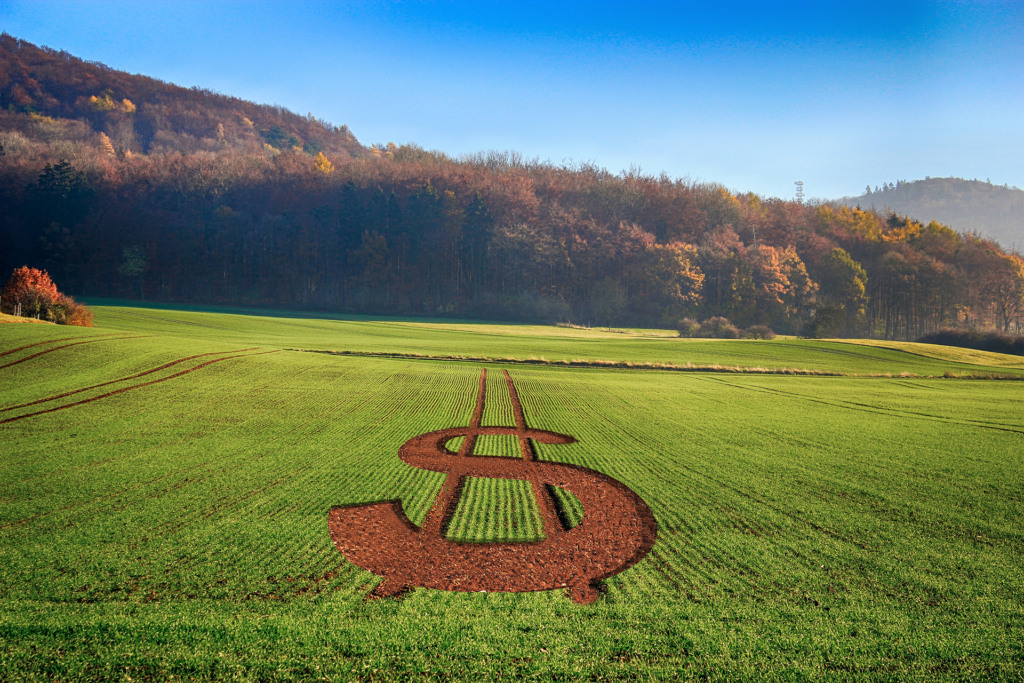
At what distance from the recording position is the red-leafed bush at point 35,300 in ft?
75.7

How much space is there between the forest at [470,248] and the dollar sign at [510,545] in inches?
2613

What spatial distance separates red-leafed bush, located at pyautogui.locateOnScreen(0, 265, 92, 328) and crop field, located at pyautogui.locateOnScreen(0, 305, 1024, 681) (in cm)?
751

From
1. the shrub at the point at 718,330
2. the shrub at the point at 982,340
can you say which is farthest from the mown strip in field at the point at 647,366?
the shrub at the point at 718,330

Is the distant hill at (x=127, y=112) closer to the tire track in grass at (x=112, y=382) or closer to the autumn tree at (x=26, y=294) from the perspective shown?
the autumn tree at (x=26, y=294)

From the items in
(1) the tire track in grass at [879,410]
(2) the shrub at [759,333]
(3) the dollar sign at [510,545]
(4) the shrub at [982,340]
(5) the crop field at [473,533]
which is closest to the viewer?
(5) the crop field at [473,533]

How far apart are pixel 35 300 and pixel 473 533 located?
2668 centimetres

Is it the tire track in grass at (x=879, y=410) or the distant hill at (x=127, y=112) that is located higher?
the distant hill at (x=127, y=112)

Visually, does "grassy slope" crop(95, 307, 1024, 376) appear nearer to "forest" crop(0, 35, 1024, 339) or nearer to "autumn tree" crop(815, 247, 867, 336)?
"forest" crop(0, 35, 1024, 339)

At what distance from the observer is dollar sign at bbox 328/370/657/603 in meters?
5.99

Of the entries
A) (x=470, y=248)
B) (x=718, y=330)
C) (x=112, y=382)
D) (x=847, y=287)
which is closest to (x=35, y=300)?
(x=112, y=382)

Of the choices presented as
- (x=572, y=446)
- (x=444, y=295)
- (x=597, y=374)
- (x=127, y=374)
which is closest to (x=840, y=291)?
(x=444, y=295)

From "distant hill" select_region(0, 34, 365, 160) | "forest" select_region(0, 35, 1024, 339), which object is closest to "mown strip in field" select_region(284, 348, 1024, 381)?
"forest" select_region(0, 35, 1024, 339)

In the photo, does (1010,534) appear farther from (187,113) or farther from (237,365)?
(187,113)

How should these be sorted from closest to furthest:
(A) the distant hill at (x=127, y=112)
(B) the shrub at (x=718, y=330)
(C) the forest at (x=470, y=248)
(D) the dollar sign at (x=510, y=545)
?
1. (D) the dollar sign at (x=510, y=545)
2. (B) the shrub at (x=718, y=330)
3. (C) the forest at (x=470, y=248)
4. (A) the distant hill at (x=127, y=112)
